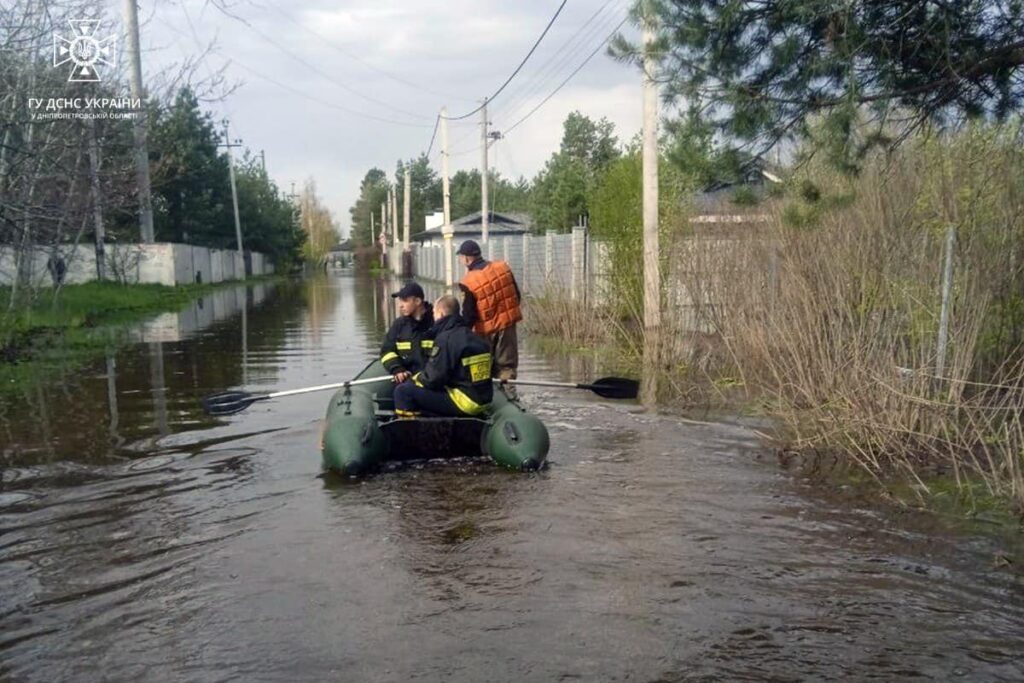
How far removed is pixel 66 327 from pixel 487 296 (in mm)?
12391

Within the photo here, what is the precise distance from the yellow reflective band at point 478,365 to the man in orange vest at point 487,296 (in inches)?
64.4

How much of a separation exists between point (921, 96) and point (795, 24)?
3.49ft

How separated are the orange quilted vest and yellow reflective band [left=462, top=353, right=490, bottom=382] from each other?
1.89m

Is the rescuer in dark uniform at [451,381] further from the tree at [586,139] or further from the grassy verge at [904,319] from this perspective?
the tree at [586,139]

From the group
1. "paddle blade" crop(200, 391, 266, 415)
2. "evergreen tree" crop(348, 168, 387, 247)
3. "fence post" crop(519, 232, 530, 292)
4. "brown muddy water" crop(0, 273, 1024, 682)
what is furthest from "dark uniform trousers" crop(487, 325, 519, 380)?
"evergreen tree" crop(348, 168, 387, 247)

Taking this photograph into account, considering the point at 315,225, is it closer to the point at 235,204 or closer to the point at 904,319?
the point at 235,204

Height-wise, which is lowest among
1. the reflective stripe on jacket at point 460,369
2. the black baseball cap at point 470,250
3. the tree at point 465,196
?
the reflective stripe on jacket at point 460,369

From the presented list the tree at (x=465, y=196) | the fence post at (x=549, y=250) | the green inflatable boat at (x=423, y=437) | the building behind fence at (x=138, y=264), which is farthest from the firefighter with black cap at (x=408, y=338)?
the tree at (x=465, y=196)

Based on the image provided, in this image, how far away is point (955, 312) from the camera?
7934mm

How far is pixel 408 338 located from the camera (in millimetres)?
9188

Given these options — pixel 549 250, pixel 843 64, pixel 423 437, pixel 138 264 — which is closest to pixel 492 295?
pixel 423 437

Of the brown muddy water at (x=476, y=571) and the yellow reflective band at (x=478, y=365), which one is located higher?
the yellow reflective band at (x=478, y=365)

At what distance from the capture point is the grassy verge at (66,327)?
48.1 feet

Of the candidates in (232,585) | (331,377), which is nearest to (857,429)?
(232,585)
